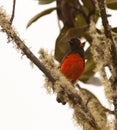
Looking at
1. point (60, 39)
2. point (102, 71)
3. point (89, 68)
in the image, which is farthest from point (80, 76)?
point (102, 71)

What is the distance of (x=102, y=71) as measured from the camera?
71cm

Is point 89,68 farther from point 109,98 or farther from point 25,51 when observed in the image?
point 25,51

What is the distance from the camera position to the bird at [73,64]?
4.24 ft

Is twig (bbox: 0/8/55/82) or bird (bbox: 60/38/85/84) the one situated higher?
twig (bbox: 0/8/55/82)

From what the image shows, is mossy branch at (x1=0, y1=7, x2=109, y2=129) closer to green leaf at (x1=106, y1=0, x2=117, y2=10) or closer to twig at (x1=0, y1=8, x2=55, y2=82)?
twig at (x1=0, y1=8, x2=55, y2=82)

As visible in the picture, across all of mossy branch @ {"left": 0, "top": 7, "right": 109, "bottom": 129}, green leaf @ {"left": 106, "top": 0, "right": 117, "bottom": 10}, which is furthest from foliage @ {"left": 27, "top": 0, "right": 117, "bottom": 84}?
mossy branch @ {"left": 0, "top": 7, "right": 109, "bottom": 129}

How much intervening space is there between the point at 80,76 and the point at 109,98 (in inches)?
25.7

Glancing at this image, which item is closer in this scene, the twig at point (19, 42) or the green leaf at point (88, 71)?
the twig at point (19, 42)

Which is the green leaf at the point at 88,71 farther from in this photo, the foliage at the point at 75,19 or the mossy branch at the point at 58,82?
the mossy branch at the point at 58,82

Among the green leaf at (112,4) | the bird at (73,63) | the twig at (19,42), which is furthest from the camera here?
the bird at (73,63)

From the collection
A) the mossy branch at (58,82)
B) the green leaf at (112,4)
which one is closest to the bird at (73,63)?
the green leaf at (112,4)

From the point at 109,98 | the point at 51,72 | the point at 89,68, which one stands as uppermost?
the point at 51,72

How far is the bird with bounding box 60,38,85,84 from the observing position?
1.29m

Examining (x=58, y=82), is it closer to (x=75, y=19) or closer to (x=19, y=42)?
(x=19, y=42)
